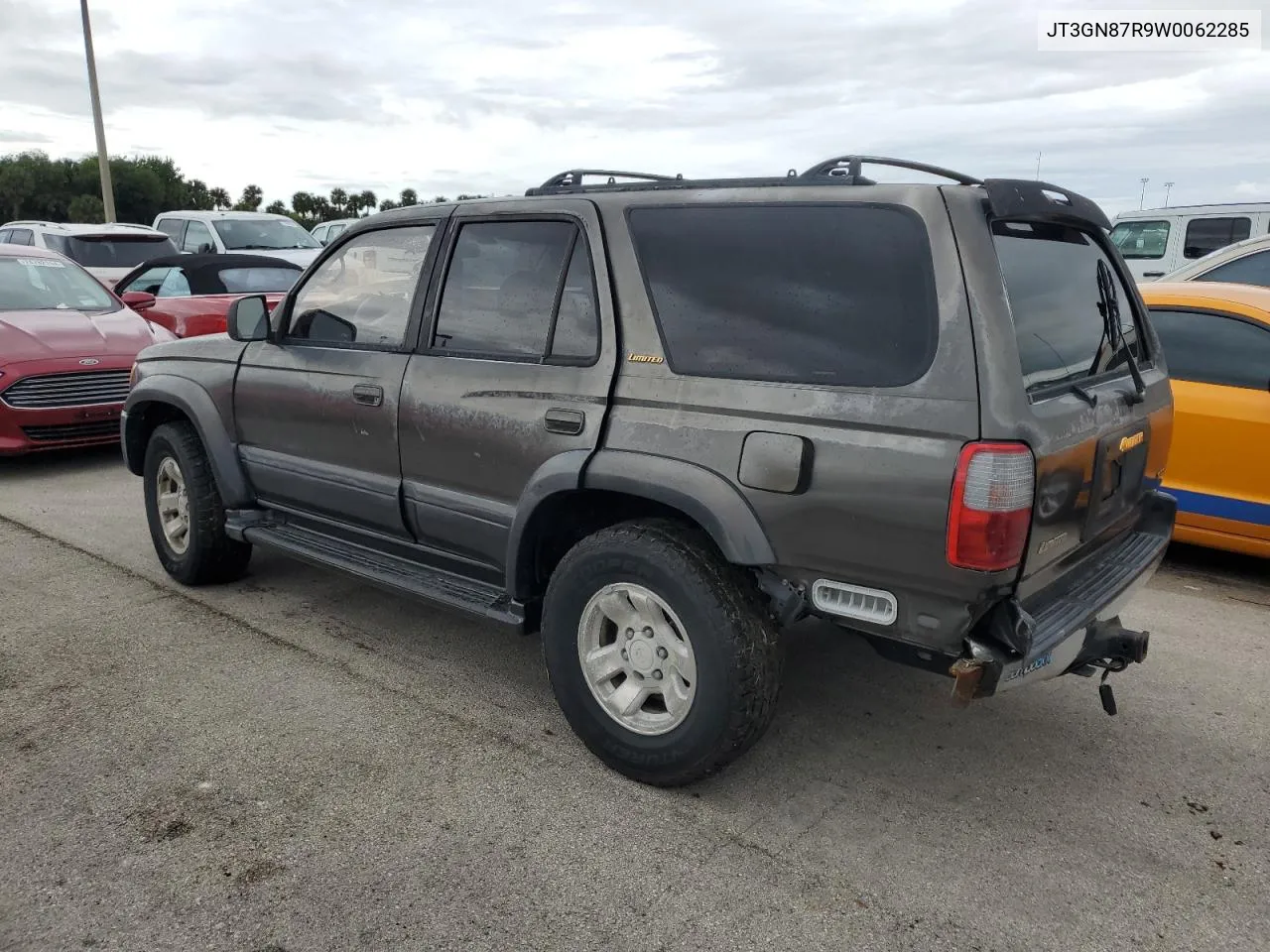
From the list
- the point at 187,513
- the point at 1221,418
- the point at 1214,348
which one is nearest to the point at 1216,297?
the point at 1214,348

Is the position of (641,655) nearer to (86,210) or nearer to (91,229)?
(91,229)

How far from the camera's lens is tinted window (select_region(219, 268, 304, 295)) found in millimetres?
10359

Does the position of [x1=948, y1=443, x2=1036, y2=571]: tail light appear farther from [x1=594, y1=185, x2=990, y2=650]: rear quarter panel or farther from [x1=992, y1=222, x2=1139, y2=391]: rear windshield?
[x1=992, y1=222, x2=1139, y2=391]: rear windshield

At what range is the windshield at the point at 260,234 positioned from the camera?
598 inches

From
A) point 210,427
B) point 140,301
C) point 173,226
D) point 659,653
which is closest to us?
point 659,653

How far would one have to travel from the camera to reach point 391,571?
390 cm

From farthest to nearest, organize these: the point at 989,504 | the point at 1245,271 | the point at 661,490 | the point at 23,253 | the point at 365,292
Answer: the point at 23,253 < the point at 1245,271 < the point at 365,292 < the point at 661,490 < the point at 989,504

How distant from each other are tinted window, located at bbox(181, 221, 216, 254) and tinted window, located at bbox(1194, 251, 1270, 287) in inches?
509

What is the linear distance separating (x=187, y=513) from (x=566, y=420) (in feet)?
8.29

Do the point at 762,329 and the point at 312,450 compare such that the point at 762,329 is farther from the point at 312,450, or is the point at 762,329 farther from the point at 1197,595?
the point at 1197,595

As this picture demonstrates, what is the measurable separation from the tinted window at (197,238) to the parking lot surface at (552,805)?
1190 centimetres

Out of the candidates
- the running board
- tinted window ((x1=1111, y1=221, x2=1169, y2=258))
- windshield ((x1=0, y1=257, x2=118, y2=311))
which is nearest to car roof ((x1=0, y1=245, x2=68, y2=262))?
windshield ((x1=0, y1=257, x2=118, y2=311))

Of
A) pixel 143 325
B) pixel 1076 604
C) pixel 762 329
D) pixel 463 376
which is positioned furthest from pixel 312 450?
pixel 143 325

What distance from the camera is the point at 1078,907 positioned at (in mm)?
2598
